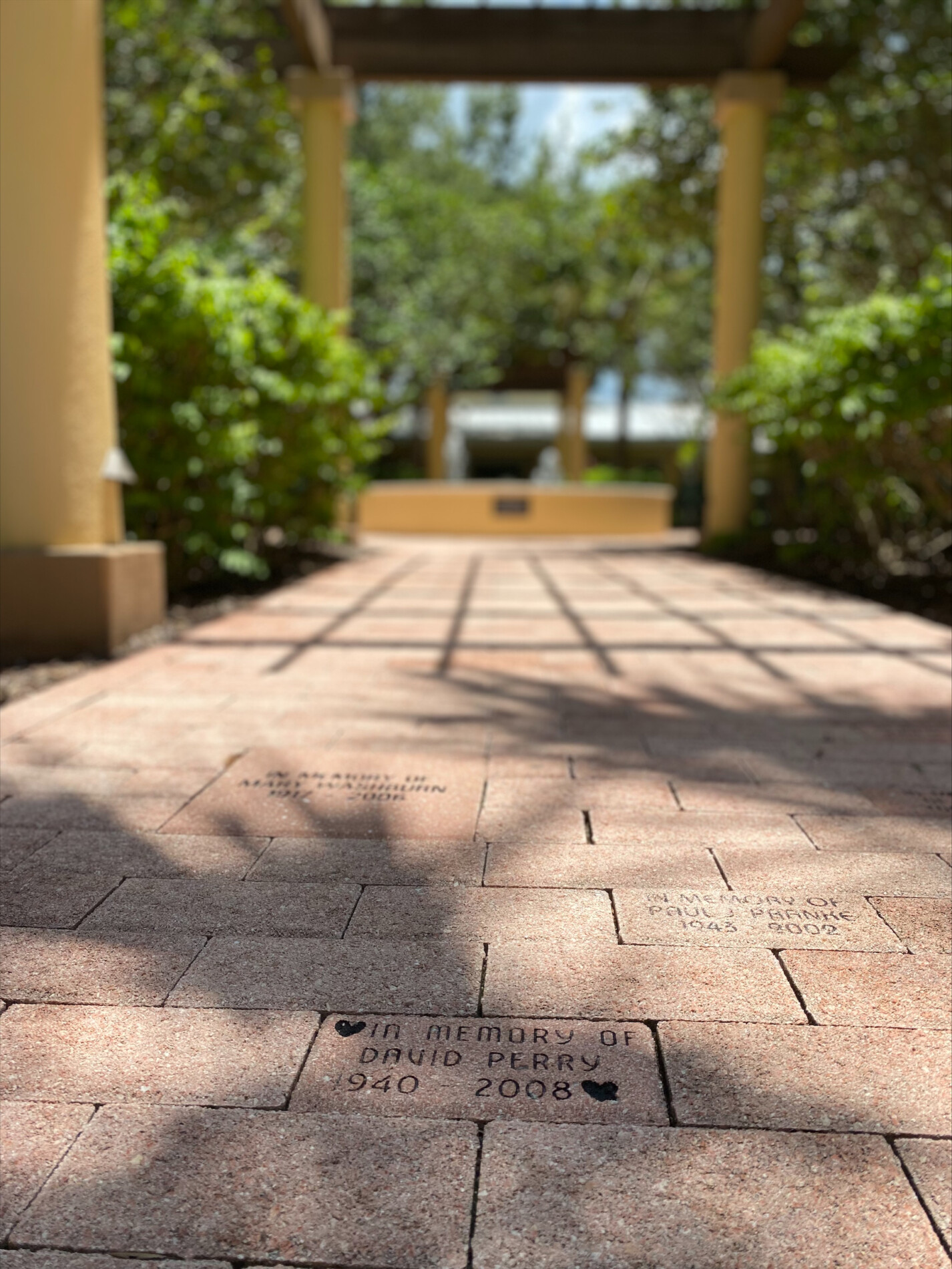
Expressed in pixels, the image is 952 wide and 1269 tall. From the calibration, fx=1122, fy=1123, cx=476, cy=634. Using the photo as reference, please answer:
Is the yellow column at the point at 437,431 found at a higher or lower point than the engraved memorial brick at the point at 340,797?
higher

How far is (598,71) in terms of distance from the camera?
13031 millimetres

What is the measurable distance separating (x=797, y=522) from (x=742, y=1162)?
438 inches

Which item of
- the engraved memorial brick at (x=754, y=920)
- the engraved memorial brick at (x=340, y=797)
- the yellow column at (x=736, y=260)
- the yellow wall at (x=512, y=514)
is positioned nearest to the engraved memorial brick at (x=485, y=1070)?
the engraved memorial brick at (x=754, y=920)

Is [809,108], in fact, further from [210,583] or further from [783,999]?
[783,999]

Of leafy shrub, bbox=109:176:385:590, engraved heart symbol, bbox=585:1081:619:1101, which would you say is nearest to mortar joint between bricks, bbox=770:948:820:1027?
engraved heart symbol, bbox=585:1081:619:1101

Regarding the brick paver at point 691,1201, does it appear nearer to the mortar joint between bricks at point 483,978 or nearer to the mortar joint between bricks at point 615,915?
the mortar joint between bricks at point 483,978

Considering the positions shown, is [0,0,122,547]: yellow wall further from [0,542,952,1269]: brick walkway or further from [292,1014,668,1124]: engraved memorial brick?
[292,1014,668,1124]: engraved memorial brick

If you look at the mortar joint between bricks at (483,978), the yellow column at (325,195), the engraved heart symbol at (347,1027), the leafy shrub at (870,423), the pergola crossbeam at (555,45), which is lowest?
the engraved heart symbol at (347,1027)

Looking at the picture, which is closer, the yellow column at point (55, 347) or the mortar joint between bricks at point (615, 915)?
the mortar joint between bricks at point (615, 915)

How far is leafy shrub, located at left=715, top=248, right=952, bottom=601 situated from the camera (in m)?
7.50

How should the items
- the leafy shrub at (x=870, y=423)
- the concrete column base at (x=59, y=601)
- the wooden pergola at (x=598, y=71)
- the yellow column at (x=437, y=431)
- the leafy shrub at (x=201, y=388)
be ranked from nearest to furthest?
1. the concrete column base at (x=59, y=601)
2. the leafy shrub at (x=201, y=388)
3. the leafy shrub at (x=870, y=423)
4. the wooden pergola at (x=598, y=71)
5. the yellow column at (x=437, y=431)

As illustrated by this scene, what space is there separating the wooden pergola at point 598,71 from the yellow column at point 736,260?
0.01 metres

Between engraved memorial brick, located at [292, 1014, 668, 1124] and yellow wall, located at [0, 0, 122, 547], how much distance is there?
12.9 feet

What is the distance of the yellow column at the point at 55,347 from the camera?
16.2 feet
